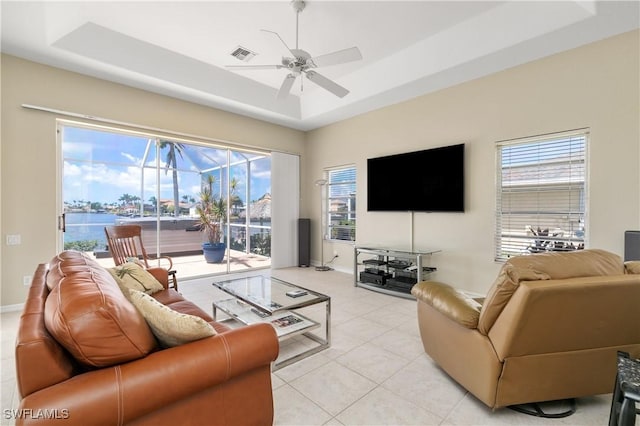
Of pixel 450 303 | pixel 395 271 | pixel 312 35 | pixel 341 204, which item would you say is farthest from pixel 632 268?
pixel 341 204

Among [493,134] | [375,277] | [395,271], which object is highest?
[493,134]

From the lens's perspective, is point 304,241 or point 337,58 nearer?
point 337,58

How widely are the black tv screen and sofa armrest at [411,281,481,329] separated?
2.26m

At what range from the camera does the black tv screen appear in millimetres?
4051

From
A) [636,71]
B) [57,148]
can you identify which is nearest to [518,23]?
[636,71]

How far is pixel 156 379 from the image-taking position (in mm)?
1075

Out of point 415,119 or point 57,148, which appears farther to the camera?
point 415,119

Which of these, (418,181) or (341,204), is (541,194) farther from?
(341,204)

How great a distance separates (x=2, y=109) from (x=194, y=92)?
2143 mm

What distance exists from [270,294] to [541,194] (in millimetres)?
3459

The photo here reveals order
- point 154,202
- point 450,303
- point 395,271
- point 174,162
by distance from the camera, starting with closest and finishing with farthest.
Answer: point 450,303 → point 395,271 → point 154,202 → point 174,162

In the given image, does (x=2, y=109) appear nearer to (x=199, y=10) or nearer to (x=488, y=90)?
(x=199, y=10)

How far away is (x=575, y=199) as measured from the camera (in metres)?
3.29

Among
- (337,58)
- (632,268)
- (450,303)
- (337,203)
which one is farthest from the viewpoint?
(337,203)
